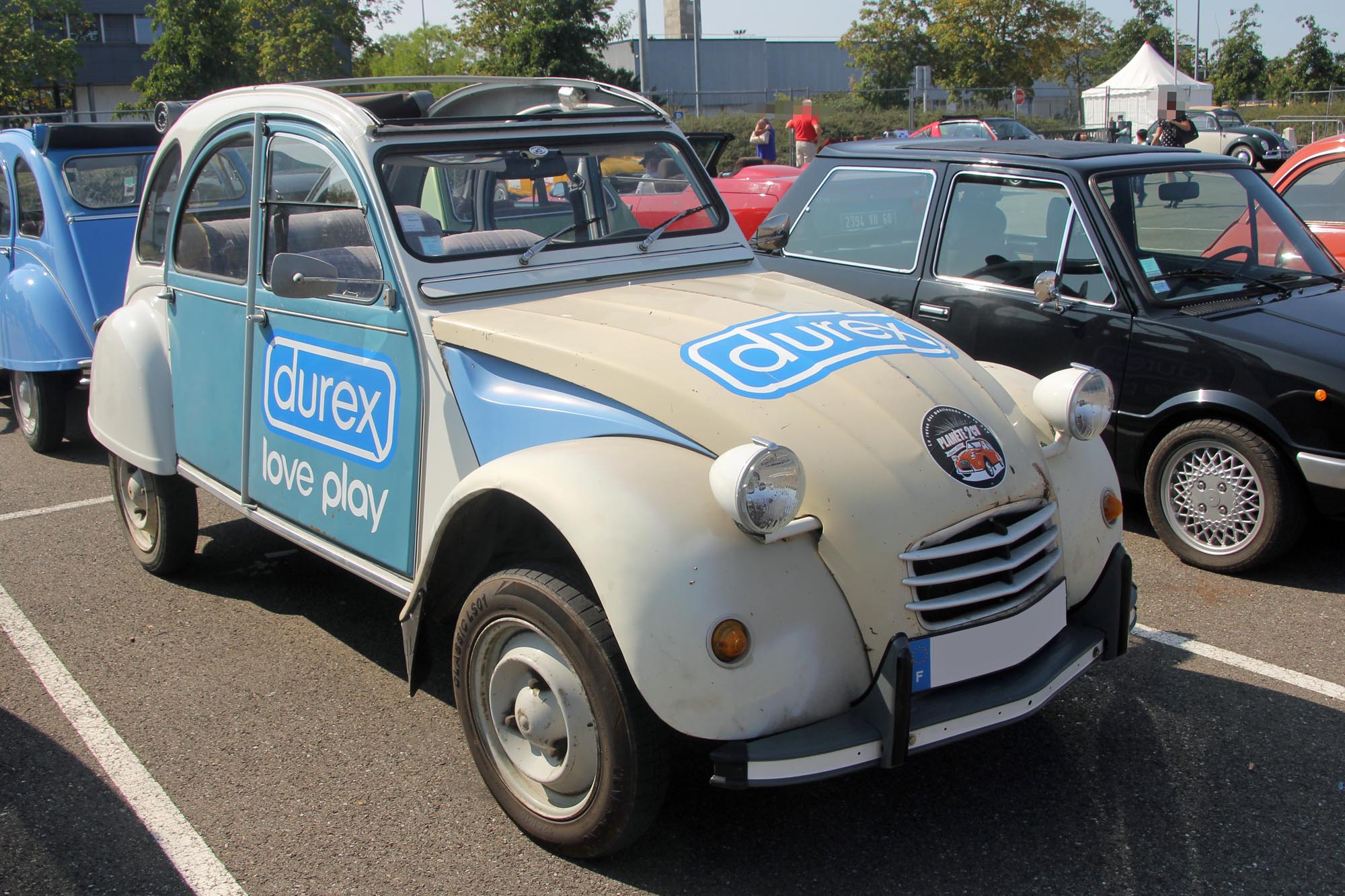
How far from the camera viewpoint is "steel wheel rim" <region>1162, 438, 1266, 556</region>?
4.99m

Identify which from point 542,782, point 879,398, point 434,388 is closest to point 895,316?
point 879,398

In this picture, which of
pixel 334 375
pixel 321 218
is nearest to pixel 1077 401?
pixel 334 375

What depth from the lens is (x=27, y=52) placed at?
98.4 feet

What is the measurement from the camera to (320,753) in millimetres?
3666

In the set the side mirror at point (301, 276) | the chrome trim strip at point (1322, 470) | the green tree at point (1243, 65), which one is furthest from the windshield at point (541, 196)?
the green tree at point (1243, 65)

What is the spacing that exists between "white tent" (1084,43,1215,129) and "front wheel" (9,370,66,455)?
38.3m

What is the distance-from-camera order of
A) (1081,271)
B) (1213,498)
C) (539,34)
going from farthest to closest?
(539,34)
(1081,271)
(1213,498)

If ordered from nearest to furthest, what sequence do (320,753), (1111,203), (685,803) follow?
(685,803) < (320,753) < (1111,203)

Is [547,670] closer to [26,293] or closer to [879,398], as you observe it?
[879,398]

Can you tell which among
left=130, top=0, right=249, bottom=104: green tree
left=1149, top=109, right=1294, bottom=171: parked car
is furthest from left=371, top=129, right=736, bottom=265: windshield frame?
left=130, top=0, right=249, bottom=104: green tree

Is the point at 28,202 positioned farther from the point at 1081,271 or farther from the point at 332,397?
the point at 1081,271

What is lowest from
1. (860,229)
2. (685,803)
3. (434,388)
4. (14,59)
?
(685,803)

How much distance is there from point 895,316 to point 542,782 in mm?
1836

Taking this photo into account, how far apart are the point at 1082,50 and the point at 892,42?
481 inches
